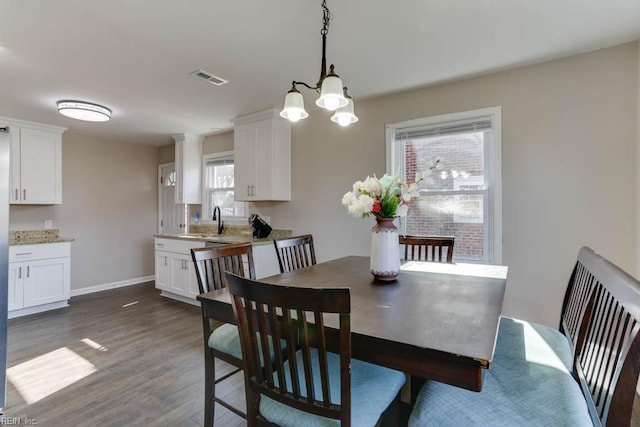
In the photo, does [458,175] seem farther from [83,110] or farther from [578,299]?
[83,110]

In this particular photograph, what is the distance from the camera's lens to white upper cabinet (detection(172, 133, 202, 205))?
492 cm

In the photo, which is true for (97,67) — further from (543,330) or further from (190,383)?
(543,330)

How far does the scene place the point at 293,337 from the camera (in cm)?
100

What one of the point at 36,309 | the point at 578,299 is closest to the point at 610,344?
the point at 578,299

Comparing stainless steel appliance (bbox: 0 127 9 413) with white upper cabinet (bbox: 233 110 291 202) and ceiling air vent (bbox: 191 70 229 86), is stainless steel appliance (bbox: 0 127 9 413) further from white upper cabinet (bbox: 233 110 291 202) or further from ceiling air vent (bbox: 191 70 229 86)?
white upper cabinet (bbox: 233 110 291 202)

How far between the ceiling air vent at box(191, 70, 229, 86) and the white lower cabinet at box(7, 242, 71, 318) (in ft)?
10.1

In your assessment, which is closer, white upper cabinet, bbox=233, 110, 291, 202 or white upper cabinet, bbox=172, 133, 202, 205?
white upper cabinet, bbox=233, 110, 291, 202

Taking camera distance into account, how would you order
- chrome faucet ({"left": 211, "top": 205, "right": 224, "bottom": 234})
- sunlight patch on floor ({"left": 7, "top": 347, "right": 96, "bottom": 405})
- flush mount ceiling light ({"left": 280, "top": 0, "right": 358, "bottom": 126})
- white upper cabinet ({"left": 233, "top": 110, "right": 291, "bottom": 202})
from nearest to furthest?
flush mount ceiling light ({"left": 280, "top": 0, "right": 358, "bottom": 126}) → sunlight patch on floor ({"left": 7, "top": 347, "right": 96, "bottom": 405}) → white upper cabinet ({"left": 233, "top": 110, "right": 291, "bottom": 202}) → chrome faucet ({"left": 211, "top": 205, "right": 224, "bottom": 234})

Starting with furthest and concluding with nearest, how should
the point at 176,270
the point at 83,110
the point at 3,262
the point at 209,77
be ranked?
the point at 176,270 < the point at 83,110 < the point at 209,77 < the point at 3,262

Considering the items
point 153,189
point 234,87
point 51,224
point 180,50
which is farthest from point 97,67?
point 153,189

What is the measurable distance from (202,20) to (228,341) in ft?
6.38

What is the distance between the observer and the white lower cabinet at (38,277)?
12.0 feet

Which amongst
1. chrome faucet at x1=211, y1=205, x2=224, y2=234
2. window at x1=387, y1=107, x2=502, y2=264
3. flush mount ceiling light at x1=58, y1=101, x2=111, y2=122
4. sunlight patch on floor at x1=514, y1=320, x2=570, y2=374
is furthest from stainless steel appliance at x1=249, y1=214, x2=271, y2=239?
A: sunlight patch on floor at x1=514, y1=320, x2=570, y2=374

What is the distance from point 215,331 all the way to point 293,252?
0.82 m
